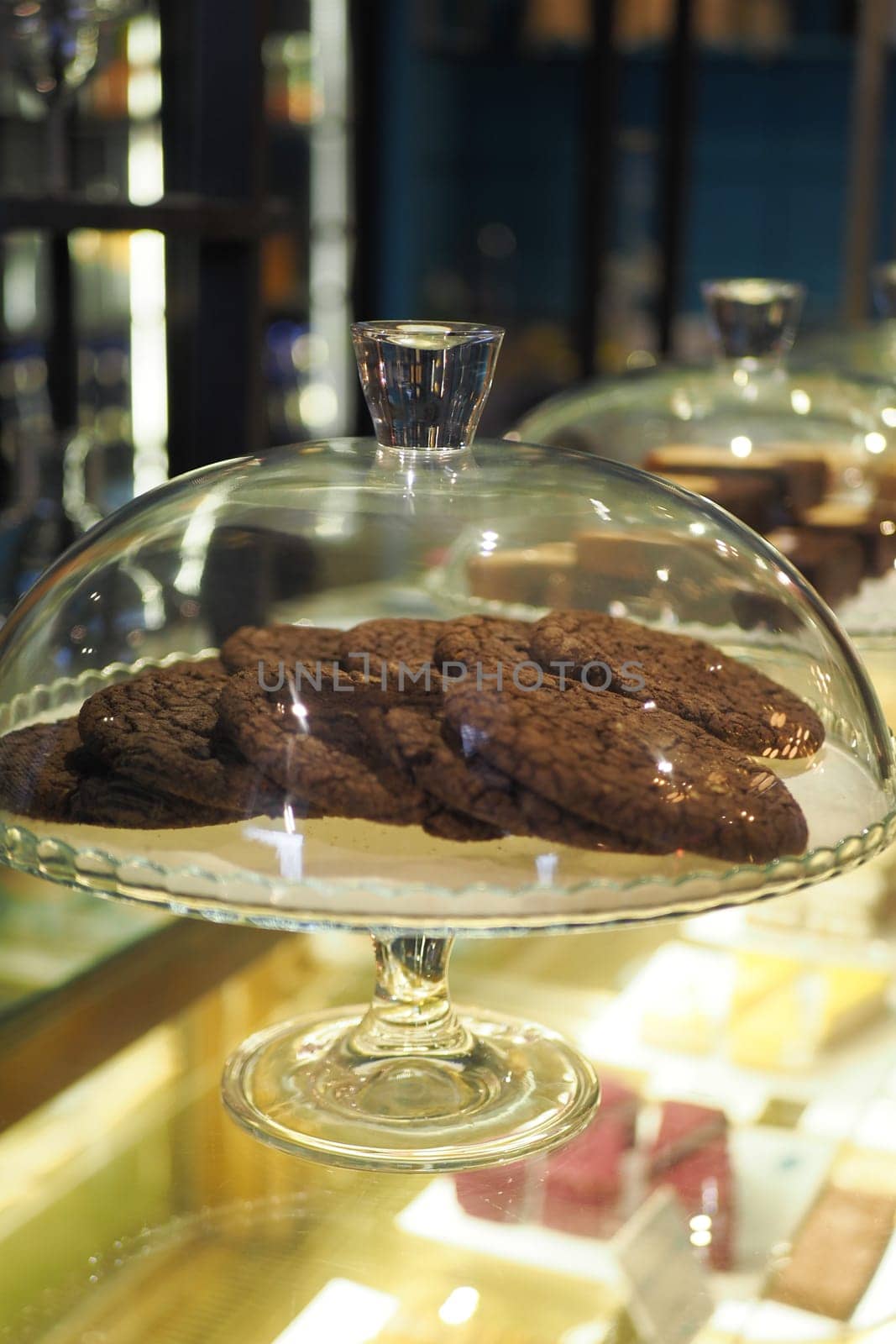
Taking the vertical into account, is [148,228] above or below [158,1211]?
above

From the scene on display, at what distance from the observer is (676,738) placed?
1.67ft

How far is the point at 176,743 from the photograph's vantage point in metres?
0.51

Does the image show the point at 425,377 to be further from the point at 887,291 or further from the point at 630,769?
the point at 887,291

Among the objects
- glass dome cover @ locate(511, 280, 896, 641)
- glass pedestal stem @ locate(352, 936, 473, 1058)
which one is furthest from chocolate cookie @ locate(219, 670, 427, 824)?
glass dome cover @ locate(511, 280, 896, 641)

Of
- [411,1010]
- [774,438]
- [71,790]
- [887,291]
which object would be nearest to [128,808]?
[71,790]

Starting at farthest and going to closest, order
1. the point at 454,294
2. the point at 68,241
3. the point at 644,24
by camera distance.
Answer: the point at 454,294, the point at 644,24, the point at 68,241

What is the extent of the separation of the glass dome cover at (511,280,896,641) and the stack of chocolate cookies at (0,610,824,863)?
14.5 inches

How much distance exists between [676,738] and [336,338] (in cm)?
354

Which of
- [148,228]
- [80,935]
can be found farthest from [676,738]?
[148,228]

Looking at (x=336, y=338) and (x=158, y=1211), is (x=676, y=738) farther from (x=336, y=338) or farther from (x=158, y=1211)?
(x=336, y=338)

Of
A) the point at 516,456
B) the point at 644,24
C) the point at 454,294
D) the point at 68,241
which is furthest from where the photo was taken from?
the point at 454,294

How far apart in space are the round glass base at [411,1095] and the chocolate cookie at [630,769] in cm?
12

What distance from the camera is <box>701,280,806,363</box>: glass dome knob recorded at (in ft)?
3.10

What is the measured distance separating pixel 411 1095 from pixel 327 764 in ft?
0.47
